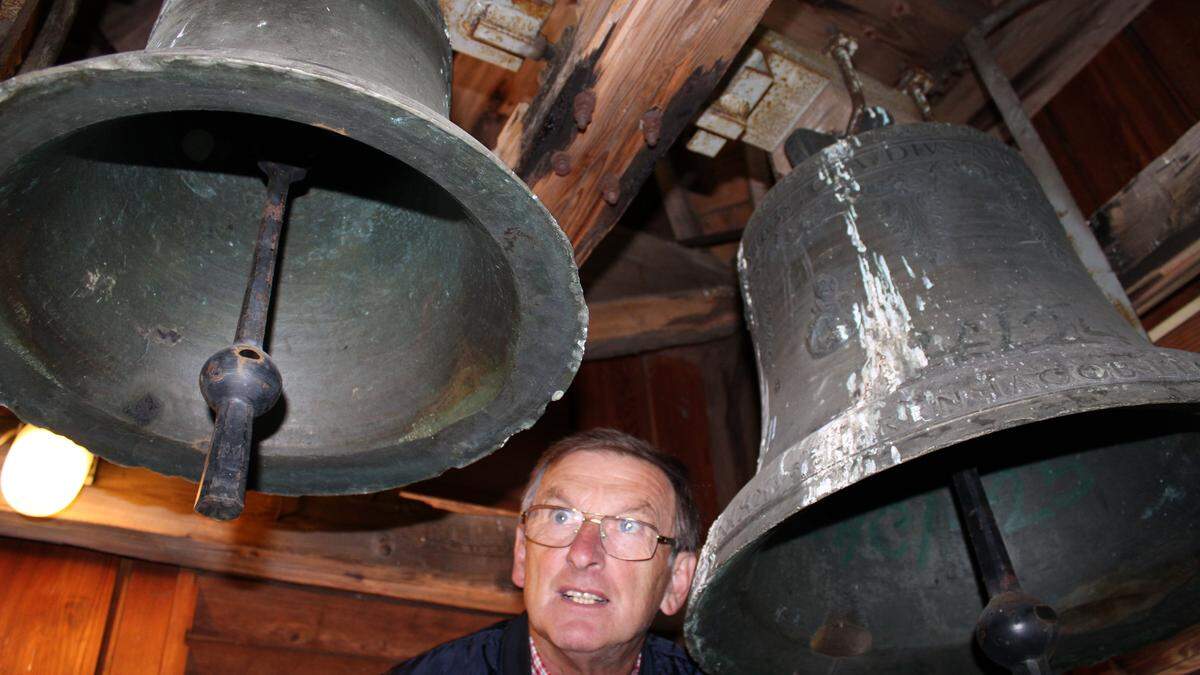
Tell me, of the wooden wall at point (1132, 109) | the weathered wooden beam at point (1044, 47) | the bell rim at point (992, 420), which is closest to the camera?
the bell rim at point (992, 420)

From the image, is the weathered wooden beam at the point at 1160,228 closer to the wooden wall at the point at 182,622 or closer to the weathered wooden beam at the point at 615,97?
the weathered wooden beam at the point at 615,97

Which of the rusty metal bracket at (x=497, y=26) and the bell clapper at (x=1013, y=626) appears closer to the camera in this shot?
the bell clapper at (x=1013, y=626)

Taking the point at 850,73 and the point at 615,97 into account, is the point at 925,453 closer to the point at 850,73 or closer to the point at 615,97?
the point at 615,97

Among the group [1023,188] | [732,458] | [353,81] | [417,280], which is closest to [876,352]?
[1023,188]

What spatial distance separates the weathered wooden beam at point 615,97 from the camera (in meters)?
1.59

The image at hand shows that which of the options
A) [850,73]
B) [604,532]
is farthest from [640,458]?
[850,73]

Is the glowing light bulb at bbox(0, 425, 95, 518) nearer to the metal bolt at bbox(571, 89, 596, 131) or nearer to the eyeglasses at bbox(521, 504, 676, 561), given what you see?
the eyeglasses at bbox(521, 504, 676, 561)

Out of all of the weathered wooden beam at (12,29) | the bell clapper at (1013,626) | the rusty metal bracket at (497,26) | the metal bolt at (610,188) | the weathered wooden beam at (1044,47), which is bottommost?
the bell clapper at (1013,626)

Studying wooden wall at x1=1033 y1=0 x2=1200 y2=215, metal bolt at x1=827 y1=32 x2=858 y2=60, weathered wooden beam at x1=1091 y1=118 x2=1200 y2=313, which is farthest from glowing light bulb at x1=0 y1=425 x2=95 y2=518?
wooden wall at x1=1033 y1=0 x2=1200 y2=215

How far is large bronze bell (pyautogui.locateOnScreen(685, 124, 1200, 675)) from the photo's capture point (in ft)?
4.19

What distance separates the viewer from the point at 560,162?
171 centimetres

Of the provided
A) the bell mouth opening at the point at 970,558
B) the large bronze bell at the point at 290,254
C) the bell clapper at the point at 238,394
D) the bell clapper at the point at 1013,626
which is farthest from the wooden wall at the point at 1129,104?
the bell clapper at the point at 238,394

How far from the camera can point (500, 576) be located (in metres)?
2.32

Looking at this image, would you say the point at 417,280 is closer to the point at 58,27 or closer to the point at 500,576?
the point at 58,27
